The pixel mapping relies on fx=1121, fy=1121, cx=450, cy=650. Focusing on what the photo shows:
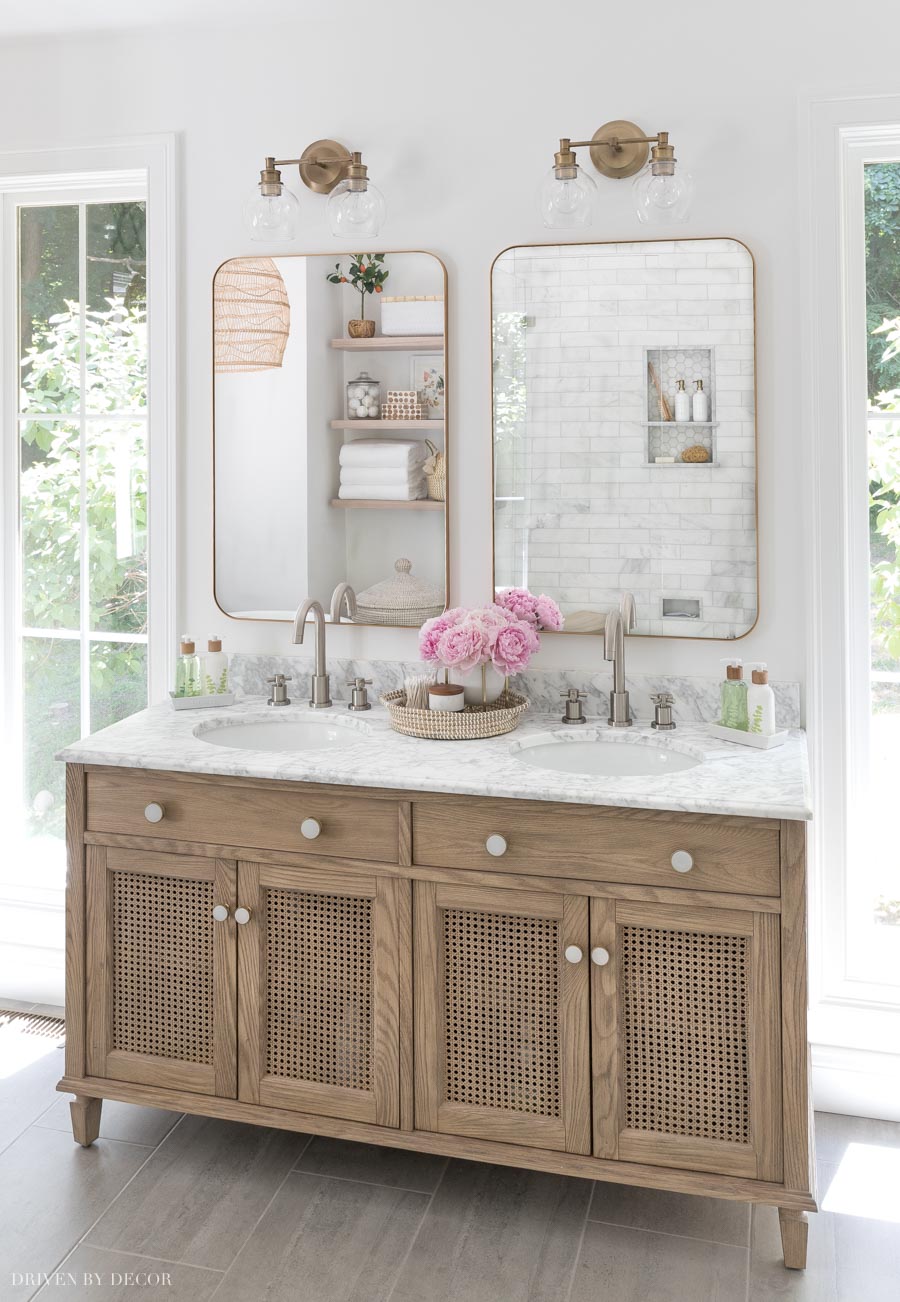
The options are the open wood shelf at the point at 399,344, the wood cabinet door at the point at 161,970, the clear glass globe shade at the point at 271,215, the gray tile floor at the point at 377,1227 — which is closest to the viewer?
the gray tile floor at the point at 377,1227

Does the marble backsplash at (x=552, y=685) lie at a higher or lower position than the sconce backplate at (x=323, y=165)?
lower

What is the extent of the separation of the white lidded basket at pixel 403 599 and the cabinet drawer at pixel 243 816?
0.64 metres

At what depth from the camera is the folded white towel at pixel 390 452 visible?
2.60 meters

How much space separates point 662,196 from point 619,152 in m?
0.23

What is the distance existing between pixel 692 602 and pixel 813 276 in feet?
2.41

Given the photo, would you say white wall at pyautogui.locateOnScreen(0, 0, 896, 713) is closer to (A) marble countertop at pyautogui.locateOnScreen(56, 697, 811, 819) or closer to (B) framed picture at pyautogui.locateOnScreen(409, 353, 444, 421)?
(B) framed picture at pyautogui.locateOnScreen(409, 353, 444, 421)

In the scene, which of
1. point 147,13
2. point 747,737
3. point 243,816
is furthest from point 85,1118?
point 147,13

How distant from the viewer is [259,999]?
2201mm

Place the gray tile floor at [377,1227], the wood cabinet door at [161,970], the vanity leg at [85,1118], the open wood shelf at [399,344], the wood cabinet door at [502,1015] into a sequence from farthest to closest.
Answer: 1. the open wood shelf at [399,344]
2. the vanity leg at [85,1118]
3. the wood cabinet door at [161,970]
4. the wood cabinet door at [502,1015]
5. the gray tile floor at [377,1227]

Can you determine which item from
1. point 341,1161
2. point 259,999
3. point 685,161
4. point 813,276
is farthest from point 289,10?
point 341,1161

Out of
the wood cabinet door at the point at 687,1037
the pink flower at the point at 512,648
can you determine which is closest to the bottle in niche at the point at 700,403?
the pink flower at the point at 512,648

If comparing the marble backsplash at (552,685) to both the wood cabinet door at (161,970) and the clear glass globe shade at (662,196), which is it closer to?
the wood cabinet door at (161,970)

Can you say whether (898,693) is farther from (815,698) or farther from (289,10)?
(289,10)

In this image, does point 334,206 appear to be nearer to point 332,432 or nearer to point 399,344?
point 399,344
